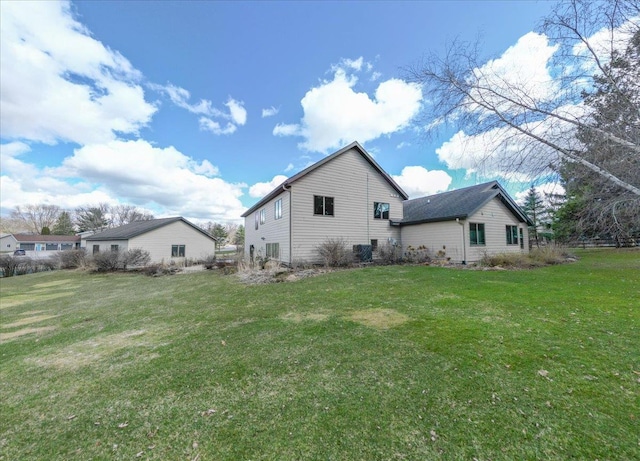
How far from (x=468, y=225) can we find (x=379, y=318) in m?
12.3

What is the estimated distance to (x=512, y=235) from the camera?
58.4 ft

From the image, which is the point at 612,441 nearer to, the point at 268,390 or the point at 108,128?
the point at 268,390

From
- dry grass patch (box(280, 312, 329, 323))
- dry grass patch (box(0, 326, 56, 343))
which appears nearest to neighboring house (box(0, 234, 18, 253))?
dry grass patch (box(0, 326, 56, 343))

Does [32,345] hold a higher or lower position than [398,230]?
lower

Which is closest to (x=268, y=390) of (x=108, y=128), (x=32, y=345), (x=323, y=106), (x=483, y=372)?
(x=483, y=372)

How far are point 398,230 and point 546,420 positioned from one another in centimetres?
1600

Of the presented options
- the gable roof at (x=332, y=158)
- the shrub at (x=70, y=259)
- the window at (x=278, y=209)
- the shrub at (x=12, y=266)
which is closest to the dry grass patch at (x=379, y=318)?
the gable roof at (x=332, y=158)

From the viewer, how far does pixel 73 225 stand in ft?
169

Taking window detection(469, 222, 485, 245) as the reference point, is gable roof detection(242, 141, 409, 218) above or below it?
above

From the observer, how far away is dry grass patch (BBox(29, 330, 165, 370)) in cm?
395

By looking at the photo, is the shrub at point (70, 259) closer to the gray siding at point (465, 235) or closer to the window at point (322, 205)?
the window at point (322, 205)

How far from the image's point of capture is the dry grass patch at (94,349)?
3.95m

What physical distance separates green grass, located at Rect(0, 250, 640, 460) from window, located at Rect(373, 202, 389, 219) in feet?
36.3

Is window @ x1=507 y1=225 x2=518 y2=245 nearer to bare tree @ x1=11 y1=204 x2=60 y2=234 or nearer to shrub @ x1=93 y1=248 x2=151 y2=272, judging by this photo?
shrub @ x1=93 y1=248 x2=151 y2=272
